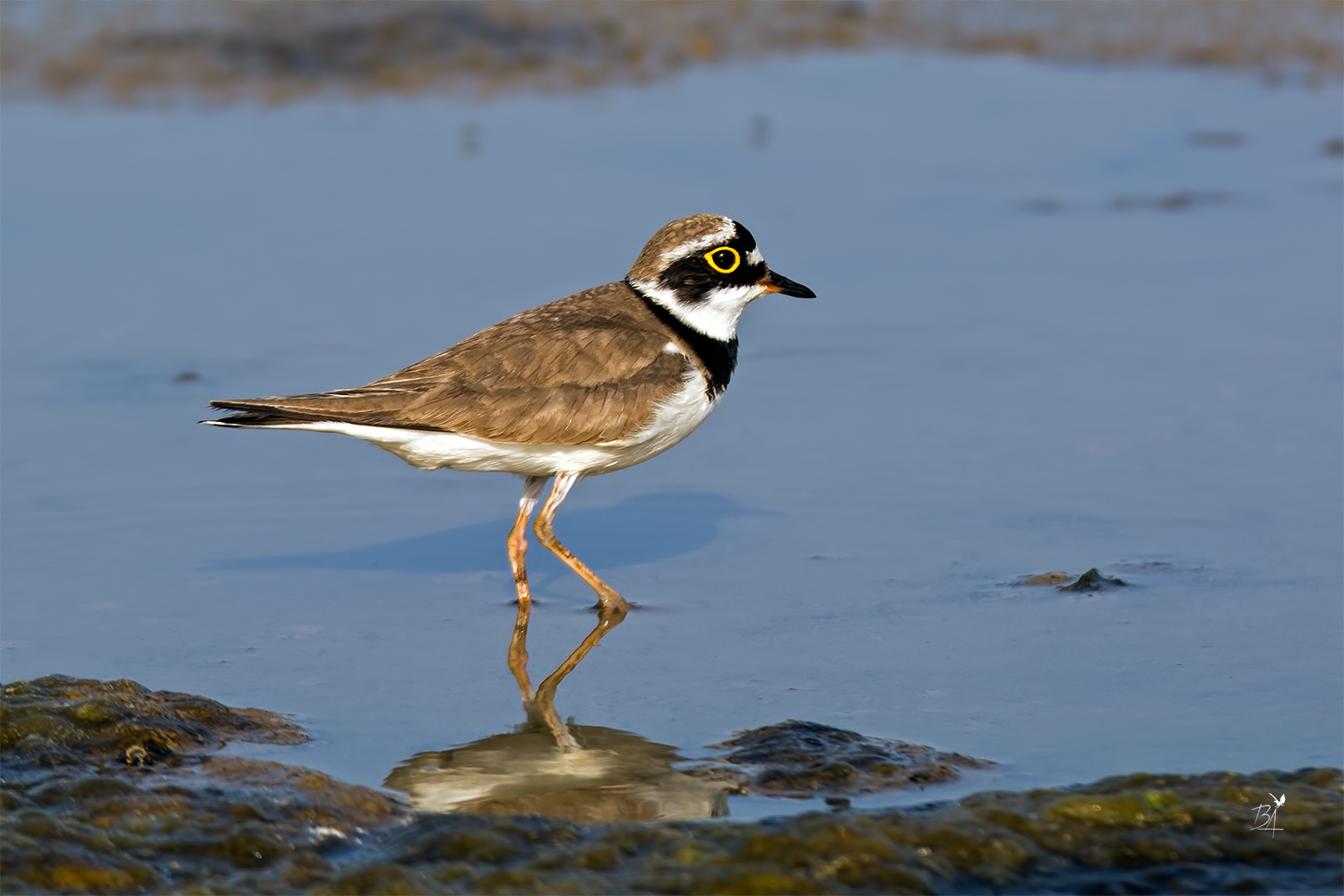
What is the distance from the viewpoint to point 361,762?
19.1 feet

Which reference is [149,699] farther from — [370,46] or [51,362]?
[370,46]

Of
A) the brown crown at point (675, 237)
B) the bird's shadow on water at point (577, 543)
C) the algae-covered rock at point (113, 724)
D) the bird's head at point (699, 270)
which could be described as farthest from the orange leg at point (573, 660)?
the brown crown at point (675, 237)

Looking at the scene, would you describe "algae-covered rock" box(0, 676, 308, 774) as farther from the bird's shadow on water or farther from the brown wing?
the bird's shadow on water

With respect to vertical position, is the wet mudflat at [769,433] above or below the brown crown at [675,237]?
below

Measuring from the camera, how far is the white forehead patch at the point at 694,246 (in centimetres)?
782

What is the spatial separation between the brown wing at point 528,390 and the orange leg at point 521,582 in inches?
17.7

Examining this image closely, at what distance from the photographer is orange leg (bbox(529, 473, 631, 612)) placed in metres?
7.36

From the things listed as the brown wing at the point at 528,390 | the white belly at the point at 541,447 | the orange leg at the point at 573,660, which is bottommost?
the orange leg at the point at 573,660

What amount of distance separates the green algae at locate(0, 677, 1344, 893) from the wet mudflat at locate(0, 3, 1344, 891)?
4 centimetres

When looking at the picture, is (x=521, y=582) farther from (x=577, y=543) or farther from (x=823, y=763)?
(x=823, y=763)

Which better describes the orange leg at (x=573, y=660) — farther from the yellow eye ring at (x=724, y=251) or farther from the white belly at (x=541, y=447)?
the yellow eye ring at (x=724, y=251)

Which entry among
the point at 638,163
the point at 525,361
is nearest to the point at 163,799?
the point at 525,361
